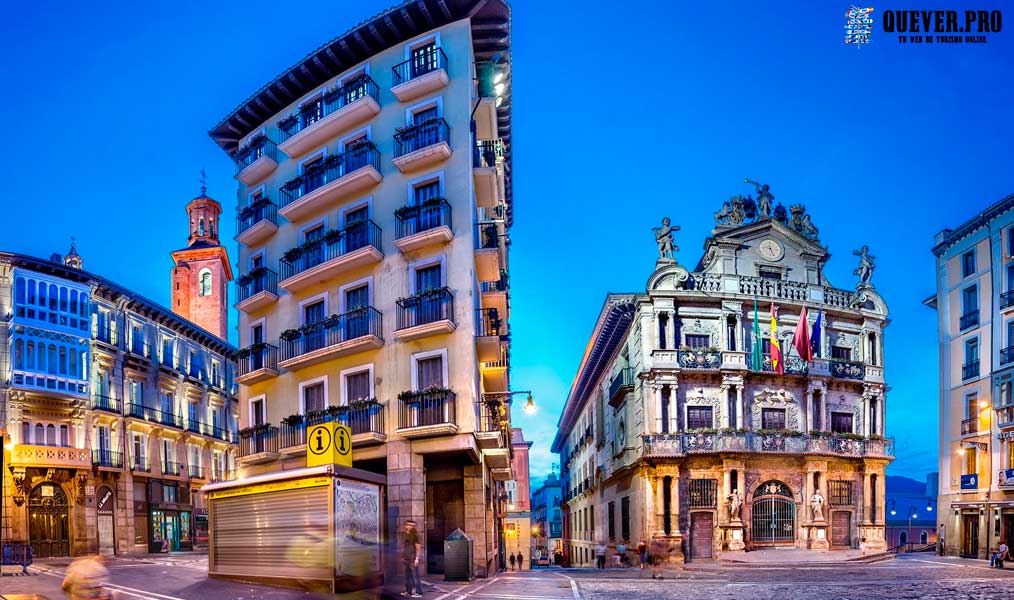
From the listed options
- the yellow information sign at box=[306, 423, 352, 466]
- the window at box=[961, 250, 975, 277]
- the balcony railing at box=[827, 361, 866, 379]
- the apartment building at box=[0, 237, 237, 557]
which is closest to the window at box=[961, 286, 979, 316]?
the window at box=[961, 250, 975, 277]

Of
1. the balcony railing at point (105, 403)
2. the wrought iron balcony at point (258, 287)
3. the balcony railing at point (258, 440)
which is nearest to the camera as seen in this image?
the balcony railing at point (258, 440)

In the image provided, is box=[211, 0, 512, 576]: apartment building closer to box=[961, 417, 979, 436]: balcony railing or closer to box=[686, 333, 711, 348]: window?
box=[686, 333, 711, 348]: window

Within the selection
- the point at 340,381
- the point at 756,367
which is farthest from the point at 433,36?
the point at 756,367

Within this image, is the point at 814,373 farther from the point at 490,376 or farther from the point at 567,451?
the point at 567,451

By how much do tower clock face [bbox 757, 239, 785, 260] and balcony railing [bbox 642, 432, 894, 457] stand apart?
395 inches

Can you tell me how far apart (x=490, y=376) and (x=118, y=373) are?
2629cm

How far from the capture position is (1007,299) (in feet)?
157

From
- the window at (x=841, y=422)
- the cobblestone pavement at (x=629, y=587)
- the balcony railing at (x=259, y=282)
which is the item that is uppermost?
the balcony railing at (x=259, y=282)

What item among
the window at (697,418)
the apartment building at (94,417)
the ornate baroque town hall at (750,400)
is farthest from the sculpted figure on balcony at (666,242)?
the apartment building at (94,417)

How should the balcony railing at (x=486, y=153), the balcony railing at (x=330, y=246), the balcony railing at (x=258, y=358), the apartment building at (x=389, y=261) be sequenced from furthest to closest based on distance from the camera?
the balcony railing at (x=258, y=358) → the balcony railing at (x=486, y=153) → the balcony railing at (x=330, y=246) → the apartment building at (x=389, y=261)

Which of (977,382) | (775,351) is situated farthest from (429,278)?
(977,382)

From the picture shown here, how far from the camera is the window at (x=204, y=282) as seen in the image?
92062 millimetres

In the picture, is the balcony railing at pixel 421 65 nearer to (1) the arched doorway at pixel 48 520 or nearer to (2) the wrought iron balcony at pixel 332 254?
(2) the wrought iron balcony at pixel 332 254

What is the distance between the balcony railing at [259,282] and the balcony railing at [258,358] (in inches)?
85.7
